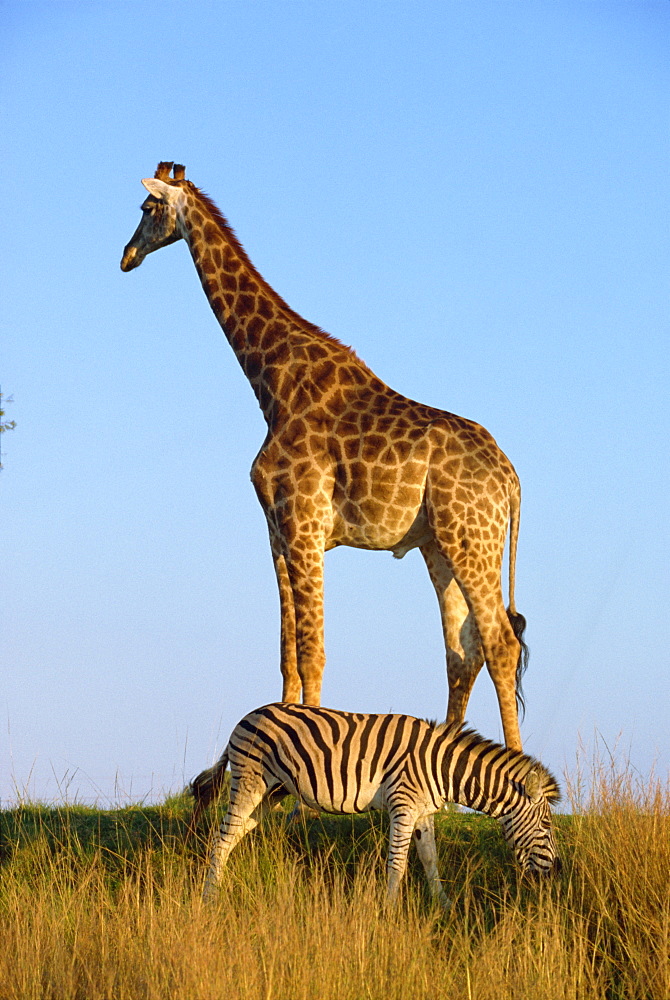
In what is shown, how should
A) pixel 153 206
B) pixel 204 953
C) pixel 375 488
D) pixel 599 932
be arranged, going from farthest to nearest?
pixel 153 206
pixel 375 488
pixel 599 932
pixel 204 953

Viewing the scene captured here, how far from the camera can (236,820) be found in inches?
320

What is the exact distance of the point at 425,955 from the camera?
23.2 feet

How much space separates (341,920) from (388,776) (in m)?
1.07

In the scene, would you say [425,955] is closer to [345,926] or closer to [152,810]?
[345,926]

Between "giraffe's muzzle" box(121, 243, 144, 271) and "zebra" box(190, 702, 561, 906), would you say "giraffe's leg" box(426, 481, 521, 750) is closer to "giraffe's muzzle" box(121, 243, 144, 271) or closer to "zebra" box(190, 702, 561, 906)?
"zebra" box(190, 702, 561, 906)

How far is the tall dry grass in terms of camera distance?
22.1 ft

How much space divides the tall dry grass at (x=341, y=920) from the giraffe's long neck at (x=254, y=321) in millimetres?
3914

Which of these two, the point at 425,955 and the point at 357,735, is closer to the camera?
the point at 425,955

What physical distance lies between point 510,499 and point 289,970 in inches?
201

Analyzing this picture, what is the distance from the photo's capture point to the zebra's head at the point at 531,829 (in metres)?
8.20

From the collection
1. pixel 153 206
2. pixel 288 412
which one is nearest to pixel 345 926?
pixel 288 412


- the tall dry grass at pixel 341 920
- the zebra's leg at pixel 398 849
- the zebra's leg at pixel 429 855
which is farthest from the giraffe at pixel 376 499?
the zebra's leg at pixel 398 849

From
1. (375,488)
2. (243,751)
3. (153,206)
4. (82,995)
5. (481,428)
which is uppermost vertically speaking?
(153,206)

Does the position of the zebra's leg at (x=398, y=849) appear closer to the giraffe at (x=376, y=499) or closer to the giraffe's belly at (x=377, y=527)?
the giraffe at (x=376, y=499)
